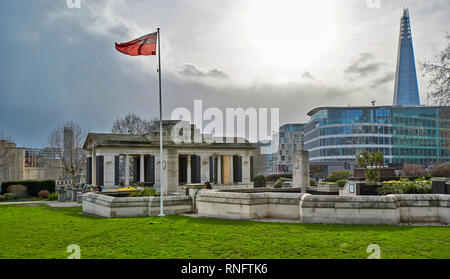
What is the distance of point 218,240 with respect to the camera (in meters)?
10.2

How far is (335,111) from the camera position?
104 meters

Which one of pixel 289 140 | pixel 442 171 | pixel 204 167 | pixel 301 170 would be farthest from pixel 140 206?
pixel 289 140

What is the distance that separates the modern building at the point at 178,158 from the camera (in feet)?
151

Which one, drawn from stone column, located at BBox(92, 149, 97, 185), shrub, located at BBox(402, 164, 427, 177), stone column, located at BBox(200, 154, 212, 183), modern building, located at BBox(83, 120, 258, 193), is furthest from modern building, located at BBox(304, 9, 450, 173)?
stone column, located at BBox(92, 149, 97, 185)

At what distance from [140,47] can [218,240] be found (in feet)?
36.5

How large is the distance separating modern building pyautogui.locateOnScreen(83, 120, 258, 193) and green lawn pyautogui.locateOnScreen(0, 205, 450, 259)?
3306 centimetres

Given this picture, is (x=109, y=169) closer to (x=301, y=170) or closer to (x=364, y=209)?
(x=301, y=170)

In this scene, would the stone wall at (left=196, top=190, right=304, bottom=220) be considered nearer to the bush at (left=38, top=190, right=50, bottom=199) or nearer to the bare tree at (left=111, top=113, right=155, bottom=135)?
the bush at (left=38, top=190, right=50, bottom=199)

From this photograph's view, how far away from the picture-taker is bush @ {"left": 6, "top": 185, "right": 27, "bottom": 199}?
34469 mm

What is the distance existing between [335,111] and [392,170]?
7216cm

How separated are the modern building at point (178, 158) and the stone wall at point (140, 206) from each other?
30089 mm

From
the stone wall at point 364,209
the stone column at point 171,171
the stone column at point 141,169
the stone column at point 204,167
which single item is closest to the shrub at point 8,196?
the stone column at point 141,169
